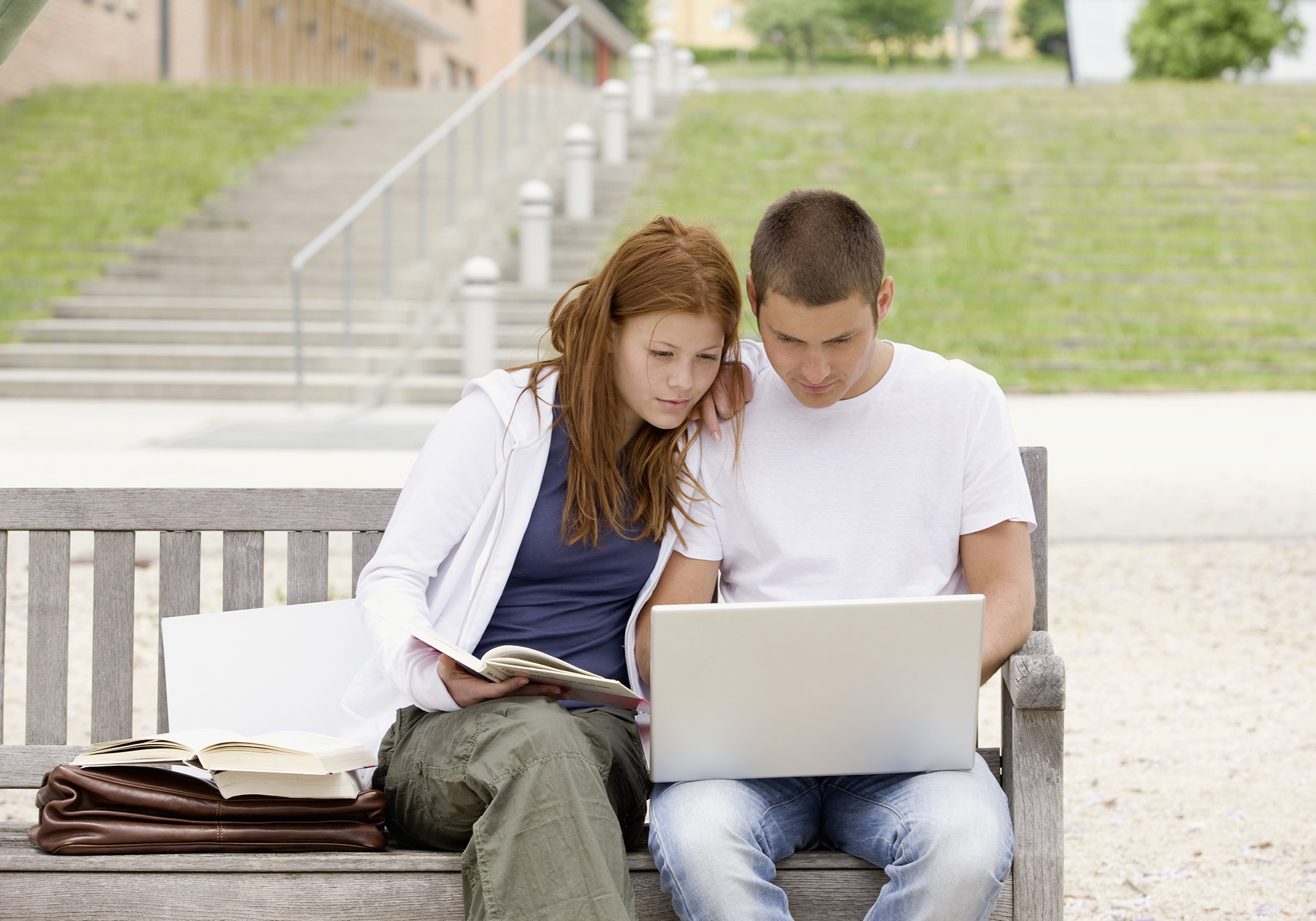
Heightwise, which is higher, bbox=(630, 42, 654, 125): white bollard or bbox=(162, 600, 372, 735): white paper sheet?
bbox=(630, 42, 654, 125): white bollard

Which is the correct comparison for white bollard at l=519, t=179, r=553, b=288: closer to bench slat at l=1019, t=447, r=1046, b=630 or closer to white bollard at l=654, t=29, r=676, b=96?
white bollard at l=654, t=29, r=676, b=96

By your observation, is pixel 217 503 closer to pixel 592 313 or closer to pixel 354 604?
pixel 354 604

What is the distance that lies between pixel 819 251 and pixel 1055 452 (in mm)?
6609

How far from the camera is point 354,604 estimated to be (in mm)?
2500

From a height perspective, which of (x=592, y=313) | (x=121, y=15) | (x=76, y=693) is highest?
(x=121, y=15)

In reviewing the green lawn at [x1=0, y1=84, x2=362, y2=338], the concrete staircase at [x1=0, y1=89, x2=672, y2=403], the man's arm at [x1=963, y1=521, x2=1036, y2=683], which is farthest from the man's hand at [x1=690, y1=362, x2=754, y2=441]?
the green lawn at [x1=0, y1=84, x2=362, y2=338]

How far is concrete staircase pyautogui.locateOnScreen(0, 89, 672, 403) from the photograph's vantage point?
1043cm

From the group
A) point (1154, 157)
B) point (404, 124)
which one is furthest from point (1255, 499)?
point (404, 124)

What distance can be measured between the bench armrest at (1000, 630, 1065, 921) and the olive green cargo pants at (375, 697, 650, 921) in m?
0.62

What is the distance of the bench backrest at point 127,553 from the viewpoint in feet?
8.63

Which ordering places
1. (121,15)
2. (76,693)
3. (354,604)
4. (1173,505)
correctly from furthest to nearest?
(121,15), (1173,505), (76,693), (354,604)

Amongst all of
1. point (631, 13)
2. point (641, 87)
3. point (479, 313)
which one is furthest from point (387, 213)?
point (631, 13)

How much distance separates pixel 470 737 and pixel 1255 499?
20.8 feet

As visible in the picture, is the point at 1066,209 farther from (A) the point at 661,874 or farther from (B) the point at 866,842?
(A) the point at 661,874
